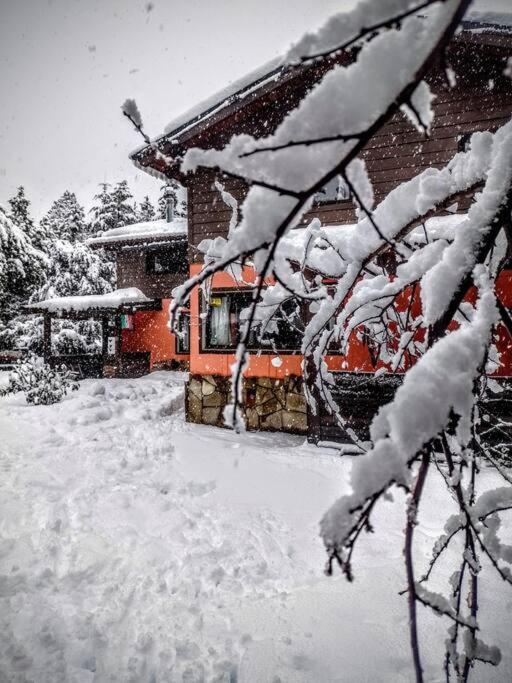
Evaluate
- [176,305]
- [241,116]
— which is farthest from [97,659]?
[241,116]

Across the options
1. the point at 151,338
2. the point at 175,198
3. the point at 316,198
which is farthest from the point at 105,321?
the point at 316,198

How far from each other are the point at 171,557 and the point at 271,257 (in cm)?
318

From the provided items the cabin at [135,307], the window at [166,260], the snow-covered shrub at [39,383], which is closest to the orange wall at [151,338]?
the cabin at [135,307]

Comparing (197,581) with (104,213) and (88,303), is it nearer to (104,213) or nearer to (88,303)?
(88,303)

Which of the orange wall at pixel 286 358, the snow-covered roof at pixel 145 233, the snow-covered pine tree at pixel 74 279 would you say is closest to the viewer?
the orange wall at pixel 286 358

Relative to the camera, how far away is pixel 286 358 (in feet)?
24.7

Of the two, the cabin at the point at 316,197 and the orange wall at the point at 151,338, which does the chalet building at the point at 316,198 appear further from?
the orange wall at the point at 151,338

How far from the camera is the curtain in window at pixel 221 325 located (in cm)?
814

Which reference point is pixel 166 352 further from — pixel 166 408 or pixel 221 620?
pixel 221 620

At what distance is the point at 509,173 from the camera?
1.08 meters

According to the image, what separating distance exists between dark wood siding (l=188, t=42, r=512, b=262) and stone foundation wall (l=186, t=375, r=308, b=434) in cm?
351

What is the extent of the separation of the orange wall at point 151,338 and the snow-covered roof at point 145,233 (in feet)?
11.2

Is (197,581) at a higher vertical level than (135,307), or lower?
lower

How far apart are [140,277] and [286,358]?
11.2 metres
